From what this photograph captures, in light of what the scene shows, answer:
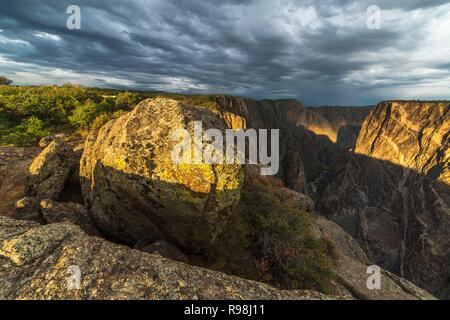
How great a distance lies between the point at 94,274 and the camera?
16.4 feet

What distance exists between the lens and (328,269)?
453 inches

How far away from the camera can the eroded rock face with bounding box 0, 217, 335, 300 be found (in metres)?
4.61

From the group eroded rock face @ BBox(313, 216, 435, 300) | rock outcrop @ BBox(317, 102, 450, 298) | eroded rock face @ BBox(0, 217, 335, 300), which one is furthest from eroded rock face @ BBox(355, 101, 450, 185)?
eroded rock face @ BBox(0, 217, 335, 300)

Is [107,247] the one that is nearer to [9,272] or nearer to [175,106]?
[9,272]

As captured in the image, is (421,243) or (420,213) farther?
(420,213)

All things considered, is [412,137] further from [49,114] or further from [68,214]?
[68,214]

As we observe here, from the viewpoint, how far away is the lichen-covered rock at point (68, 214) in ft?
30.7

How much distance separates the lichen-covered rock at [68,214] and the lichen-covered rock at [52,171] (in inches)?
69.3

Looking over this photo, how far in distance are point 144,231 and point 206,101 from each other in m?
78.6

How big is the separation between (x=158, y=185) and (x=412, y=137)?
329 ft

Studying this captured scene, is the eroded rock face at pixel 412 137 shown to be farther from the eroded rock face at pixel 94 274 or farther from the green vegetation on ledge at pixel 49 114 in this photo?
the green vegetation on ledge at pixel 49 114

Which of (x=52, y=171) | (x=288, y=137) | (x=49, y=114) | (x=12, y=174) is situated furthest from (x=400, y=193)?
(x=12, y=174)

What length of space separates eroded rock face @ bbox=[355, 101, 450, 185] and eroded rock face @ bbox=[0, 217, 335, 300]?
8075 centimetres
